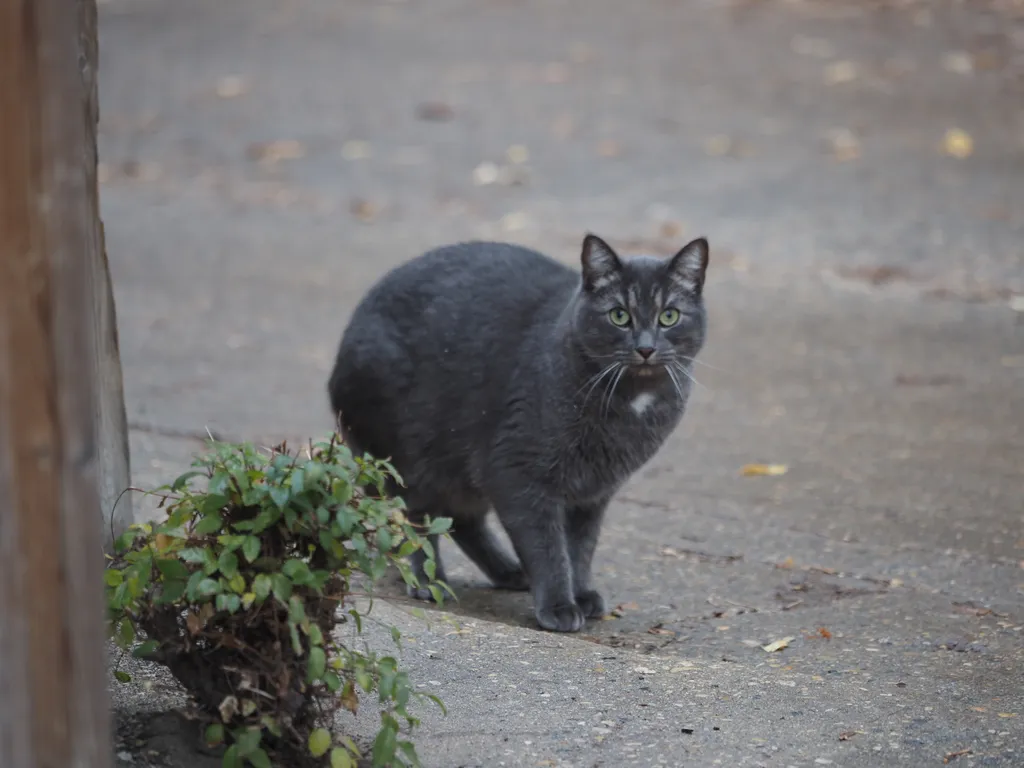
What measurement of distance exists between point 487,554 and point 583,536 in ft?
1.46

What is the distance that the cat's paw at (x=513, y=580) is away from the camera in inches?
200

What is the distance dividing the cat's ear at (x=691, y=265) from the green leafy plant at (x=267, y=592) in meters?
1.82

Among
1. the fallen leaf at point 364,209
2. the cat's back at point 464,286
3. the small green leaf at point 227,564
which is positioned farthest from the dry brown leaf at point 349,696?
the fallen leaf at point 364,209

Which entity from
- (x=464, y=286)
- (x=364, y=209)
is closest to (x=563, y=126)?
(x=364, y=209)

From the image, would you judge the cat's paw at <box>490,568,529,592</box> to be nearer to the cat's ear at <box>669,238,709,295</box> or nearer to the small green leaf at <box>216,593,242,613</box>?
the cat's ear at <box>669,238,709,295</box>

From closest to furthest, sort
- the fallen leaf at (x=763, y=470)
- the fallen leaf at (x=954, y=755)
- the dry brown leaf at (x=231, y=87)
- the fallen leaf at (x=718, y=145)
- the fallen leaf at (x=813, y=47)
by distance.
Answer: the fallen leaf at (x=954, y=755), the fallen leaf at (x=763, y=470), the fallen leaf at (x=718, y=145), the fallen leaf at (x=813, y=47), the dry brown leaf at (x=231, y=87)

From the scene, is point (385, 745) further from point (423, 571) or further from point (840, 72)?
point (840, 72)

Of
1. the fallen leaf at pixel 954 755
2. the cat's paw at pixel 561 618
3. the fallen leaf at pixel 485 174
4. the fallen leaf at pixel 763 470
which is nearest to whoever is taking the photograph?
the fallen leaf at pixel 954 755

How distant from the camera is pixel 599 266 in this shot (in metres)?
4.58

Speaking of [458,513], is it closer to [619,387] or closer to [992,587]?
[619,387]

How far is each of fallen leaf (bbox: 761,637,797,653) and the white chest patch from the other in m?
0.84

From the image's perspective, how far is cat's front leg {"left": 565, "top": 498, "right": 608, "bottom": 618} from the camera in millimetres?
4770

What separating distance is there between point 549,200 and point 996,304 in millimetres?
3567

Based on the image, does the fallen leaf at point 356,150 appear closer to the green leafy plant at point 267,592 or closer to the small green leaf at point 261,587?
the green leafy plant at point 267,592
